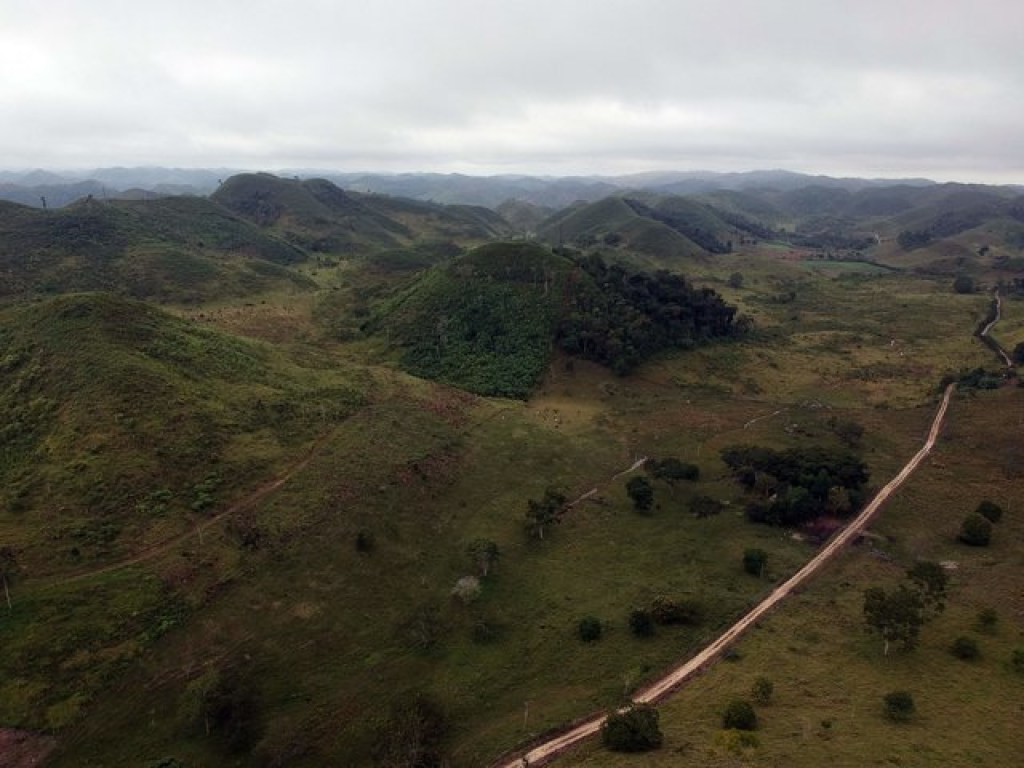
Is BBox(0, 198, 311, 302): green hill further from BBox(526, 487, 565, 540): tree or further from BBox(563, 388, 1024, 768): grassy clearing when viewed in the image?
BBox(563, 388, 1024, 768): grassy clearing

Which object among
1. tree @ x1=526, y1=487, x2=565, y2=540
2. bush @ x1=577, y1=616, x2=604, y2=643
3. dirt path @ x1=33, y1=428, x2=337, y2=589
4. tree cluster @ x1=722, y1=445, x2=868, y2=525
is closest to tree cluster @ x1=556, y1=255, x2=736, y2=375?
tree cluster @ x1=722, y1=445, x2=868, y2=525

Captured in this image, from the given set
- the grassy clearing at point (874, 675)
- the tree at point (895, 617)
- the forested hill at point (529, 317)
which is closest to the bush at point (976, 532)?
the grassy clearing at point (874, 675)

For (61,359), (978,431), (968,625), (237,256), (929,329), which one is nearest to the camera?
(968,625)

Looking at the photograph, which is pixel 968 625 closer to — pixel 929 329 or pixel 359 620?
pixel 359 620

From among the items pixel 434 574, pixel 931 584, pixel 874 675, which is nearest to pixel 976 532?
pixel 931 584

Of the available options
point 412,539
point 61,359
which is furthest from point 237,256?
point 412,539

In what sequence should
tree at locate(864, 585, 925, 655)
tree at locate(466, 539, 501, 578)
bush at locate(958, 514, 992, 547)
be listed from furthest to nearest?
1. bush at locate(958, 514, 992, 547)
2. tree at locate(466, 539, 501, 578)
3. tree at locate(864, 585, 925, 655)
